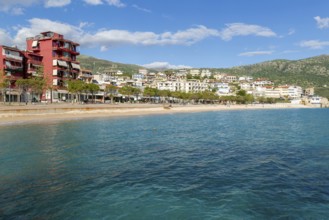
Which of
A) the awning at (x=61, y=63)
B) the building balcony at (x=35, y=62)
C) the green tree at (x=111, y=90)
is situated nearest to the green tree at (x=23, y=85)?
Answer: the building balcony at (x=35, y=62)

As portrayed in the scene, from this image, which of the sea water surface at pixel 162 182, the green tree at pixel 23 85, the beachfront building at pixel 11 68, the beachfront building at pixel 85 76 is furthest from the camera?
the beachfront building at pixel 85 76

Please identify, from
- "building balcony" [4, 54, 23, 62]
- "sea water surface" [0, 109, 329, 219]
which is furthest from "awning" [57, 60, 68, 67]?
"sea water surface" [0, 109, 329, 219]

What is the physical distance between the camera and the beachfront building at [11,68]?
85.5 m

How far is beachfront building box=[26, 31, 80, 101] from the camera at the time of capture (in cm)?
10094

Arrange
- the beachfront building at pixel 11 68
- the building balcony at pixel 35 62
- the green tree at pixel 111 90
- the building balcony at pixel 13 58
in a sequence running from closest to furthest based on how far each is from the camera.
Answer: the beachfront building at pixel 11 68
the building balcony at pixel 13 58
the building balcony at pixel 35 62
the green tree at pixel 111 90

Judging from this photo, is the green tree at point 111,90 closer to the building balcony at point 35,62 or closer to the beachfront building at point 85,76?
the beachfront building at point 85,76

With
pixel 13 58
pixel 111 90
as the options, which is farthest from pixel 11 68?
pixel 111 90

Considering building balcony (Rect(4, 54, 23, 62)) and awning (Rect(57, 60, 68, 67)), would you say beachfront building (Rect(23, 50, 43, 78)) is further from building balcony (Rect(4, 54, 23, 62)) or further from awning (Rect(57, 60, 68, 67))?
awning (Rect(57, 60, 68, 67))

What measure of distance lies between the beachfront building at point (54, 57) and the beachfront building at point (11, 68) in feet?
29.7

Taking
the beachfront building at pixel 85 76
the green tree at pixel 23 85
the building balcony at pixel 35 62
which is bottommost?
the green tree at pixel 23 85

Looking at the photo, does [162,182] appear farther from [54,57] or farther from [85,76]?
[85,76]

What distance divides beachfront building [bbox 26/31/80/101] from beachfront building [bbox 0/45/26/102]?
29.7 ft

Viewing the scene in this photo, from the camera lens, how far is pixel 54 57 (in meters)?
102

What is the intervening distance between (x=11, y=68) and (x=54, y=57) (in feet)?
54.8
